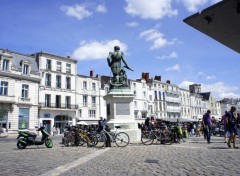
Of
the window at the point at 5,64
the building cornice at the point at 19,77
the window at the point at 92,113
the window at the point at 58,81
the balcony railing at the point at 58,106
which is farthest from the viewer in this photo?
the window at the point at 92,113

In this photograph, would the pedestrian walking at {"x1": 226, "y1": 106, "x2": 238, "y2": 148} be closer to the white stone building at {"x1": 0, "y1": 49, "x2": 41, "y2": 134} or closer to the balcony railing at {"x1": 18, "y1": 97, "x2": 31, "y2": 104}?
the white stone building at {"x1": 0, "y1": 49, "x2": 41, "y2": 134}

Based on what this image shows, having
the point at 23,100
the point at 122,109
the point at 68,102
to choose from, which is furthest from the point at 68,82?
the point at 122,109

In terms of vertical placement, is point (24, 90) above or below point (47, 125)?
above

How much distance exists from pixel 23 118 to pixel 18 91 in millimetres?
4500

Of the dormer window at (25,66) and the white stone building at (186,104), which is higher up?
the dormer window at (25,66)

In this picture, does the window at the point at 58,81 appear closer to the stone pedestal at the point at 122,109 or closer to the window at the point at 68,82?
the window at the point at 68,82

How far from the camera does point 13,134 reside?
4044 cm

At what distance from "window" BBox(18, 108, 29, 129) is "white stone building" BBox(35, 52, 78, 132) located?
3.12m

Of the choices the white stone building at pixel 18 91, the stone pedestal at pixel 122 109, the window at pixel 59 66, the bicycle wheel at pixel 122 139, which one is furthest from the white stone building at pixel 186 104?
the bicycle wheel at pixel 122 139

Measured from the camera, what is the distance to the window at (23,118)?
42634mm

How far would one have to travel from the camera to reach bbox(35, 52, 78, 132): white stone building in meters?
48.2

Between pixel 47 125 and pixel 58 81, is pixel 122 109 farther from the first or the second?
pixel 58 81

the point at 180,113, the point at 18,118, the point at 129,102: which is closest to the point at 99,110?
the point at 18,118

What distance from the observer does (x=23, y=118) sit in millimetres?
43406
